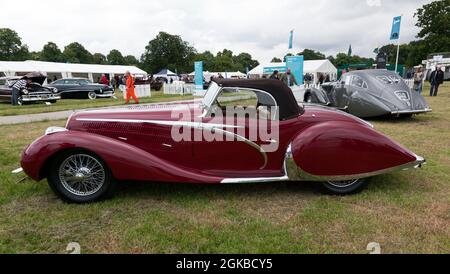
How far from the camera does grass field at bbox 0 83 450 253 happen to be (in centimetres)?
275

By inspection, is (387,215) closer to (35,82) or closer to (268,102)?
(268,102)

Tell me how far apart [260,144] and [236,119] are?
0.42m

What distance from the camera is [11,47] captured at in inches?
3233

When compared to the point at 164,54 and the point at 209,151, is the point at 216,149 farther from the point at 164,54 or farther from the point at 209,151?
the point at 164,54

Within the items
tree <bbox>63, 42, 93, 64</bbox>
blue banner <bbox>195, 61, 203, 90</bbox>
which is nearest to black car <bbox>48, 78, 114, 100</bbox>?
blue banner <bbox>195, 61, 203, 90</bbox>

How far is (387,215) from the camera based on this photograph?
127 inches

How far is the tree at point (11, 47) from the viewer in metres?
80.2

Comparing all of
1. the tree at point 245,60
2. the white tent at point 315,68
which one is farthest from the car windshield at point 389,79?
the tree at point 245,60

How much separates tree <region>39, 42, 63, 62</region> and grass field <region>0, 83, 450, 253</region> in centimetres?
9643

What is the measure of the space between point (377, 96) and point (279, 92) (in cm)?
601

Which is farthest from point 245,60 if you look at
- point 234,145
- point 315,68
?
point 234,145

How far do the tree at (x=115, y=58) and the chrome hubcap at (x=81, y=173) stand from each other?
111 m
